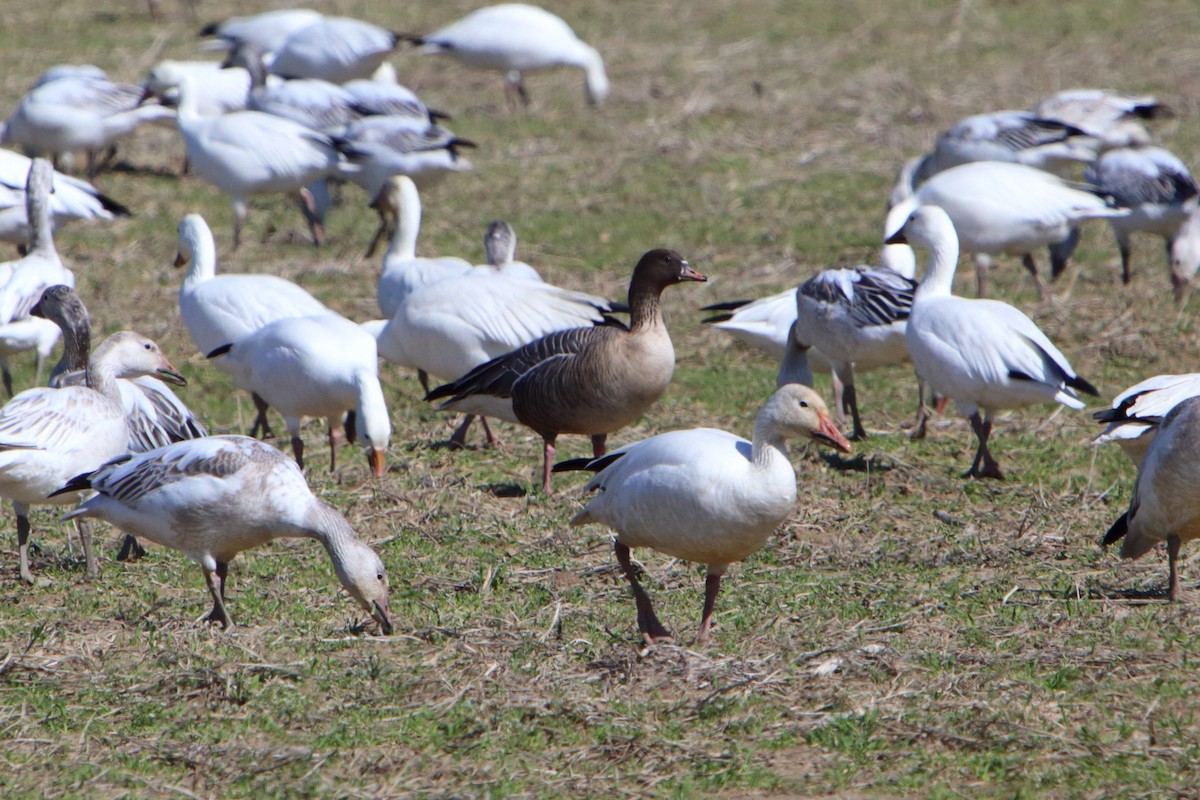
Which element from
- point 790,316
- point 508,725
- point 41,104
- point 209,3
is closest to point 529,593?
point 508,725

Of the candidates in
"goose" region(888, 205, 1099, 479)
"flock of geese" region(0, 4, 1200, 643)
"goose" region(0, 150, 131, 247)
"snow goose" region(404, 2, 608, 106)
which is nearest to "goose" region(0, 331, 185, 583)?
"flock of geese" region(0, 4, 1200, 643)

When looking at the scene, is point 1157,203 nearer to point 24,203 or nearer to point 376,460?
point 376,460

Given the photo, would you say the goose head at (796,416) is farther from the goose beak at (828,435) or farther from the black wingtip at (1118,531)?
the black wingtip at (1118,531)

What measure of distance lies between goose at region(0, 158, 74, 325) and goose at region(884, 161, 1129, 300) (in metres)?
4.66

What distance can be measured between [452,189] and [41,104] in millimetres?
3259

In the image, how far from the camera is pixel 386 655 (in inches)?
183

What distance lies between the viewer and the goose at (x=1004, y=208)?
895 centimetres

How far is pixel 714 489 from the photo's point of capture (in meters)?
4.39

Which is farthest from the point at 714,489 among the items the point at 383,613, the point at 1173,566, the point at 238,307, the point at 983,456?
the point at 238,307

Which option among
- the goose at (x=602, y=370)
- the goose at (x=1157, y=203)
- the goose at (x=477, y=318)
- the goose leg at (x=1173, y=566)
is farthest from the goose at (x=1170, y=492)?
the goose at (x=1157, y=203)

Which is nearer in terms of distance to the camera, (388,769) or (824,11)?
(388,769)

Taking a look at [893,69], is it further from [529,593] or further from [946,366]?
[529,593]

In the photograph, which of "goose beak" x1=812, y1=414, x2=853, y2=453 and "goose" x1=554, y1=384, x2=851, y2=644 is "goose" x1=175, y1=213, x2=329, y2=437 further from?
"goose beak" x1=812, y1=414, x2=853, y2=453

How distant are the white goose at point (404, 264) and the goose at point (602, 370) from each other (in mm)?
1333
